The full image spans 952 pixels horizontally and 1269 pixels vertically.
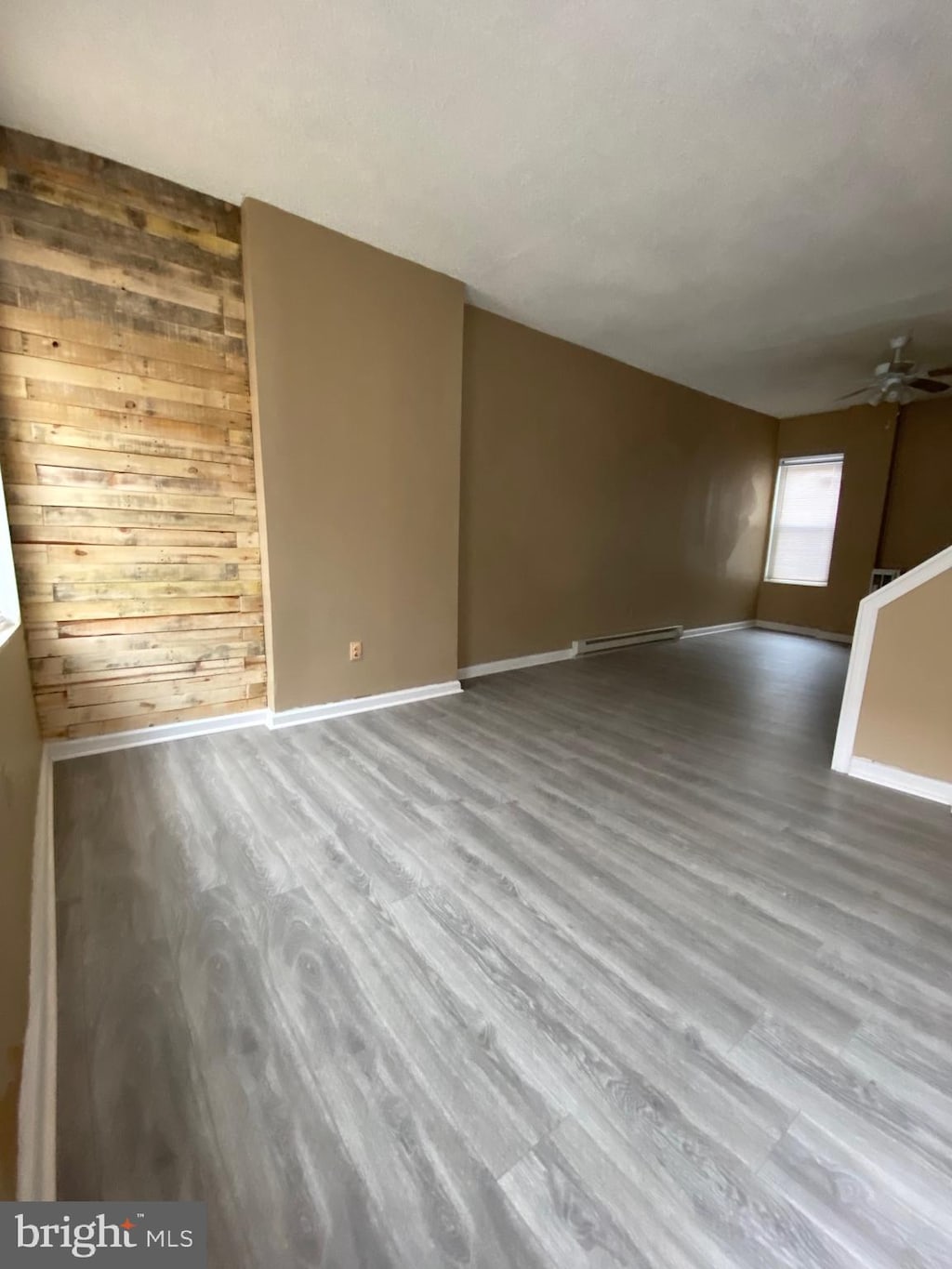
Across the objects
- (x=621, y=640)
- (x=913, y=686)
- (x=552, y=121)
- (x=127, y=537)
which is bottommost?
(x=621, y=640)

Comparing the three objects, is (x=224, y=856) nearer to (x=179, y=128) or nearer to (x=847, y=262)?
(x=179, y=128)

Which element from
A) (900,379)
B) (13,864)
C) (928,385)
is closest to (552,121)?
(13,864)

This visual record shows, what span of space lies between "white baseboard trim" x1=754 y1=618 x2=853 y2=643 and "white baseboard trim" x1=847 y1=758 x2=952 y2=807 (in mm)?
4035

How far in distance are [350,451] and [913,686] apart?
126 inches

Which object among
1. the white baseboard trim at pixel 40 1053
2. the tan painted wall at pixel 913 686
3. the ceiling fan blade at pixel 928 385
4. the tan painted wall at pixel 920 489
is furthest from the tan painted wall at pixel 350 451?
the tan painted wall at pixel 920 489

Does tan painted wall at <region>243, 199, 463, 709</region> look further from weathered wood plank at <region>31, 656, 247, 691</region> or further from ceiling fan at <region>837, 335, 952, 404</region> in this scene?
ceiling fan at <region>837, 335, 952, 404</region>

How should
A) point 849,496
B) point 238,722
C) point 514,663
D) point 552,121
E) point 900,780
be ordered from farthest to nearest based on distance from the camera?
1. point 849,496
2. point 514,663
3. point 238,722
4. point 900,780
5. point 552,121

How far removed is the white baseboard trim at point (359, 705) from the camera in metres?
3.13

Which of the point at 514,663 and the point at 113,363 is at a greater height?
the point at 113,363

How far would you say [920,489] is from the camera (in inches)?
223

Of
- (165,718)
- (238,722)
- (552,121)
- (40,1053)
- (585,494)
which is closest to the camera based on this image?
(40,1053)

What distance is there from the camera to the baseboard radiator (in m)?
5.11

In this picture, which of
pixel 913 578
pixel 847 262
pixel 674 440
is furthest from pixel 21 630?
pixel 674 440

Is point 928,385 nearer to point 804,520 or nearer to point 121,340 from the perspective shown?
point 804,520
